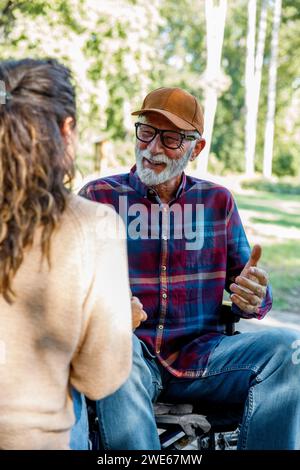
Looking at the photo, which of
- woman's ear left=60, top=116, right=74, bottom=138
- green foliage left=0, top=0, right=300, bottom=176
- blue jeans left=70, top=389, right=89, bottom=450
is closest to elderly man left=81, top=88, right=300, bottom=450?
blue jeans left=70, top=389, right=89, bottom=450

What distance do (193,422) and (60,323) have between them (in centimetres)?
107

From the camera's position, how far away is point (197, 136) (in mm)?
2652

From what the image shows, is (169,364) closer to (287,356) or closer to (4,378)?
(287,356)

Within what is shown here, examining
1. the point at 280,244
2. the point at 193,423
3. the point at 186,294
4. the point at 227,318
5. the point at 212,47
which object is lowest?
the point at 280,244

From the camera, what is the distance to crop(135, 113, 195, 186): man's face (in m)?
2.55

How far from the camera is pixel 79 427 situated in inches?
64.2

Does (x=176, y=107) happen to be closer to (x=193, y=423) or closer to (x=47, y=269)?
(x=193, y=423)

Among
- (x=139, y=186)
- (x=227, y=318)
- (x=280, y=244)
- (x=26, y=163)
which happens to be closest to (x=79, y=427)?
(x=26, y=163)

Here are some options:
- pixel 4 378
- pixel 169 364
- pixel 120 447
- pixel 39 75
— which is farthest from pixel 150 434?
pixel 39 75

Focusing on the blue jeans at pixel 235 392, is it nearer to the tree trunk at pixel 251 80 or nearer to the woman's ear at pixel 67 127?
the woman's ear at pixel 67 127

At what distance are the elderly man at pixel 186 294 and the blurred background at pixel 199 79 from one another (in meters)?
0.33

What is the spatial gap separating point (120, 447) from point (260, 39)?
3106 centimetres

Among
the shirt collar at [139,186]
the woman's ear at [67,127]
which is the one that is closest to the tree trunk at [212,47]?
the shirt collar at [139,186]

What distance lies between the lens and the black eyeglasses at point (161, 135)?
256cm
